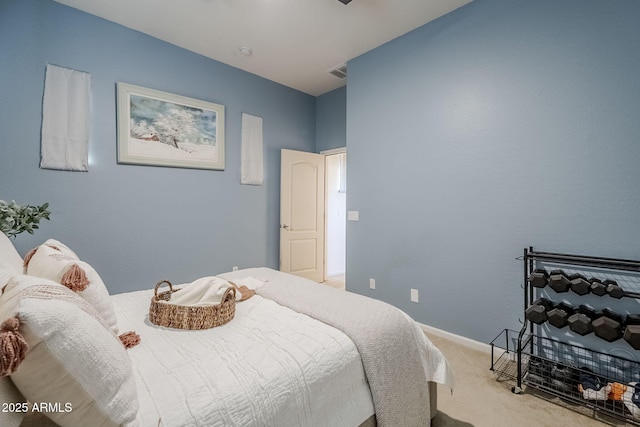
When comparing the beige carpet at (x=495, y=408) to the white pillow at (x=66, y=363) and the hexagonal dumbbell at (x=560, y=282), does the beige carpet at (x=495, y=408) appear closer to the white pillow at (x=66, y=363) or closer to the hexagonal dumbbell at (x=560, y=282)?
the hexagonal dumbbell at (x=560, y=282)

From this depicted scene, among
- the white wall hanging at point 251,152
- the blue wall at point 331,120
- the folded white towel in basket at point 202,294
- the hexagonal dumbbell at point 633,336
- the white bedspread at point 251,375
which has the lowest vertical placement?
the hexagonal dumbbell at point 633,336

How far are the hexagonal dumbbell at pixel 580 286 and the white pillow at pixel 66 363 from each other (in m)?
2.35

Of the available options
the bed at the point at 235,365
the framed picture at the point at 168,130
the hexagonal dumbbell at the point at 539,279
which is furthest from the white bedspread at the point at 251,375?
the framed picture at the point at 168,130

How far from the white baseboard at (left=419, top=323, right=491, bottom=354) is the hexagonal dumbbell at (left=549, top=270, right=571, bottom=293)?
804mm

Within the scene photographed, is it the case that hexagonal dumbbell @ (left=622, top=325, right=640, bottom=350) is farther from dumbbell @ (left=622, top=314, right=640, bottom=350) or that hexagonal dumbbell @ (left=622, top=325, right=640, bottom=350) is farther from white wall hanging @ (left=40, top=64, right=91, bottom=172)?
white wall hanging @ (left=40, top=64, right=91, bottom=172)

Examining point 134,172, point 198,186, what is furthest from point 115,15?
point 198,186

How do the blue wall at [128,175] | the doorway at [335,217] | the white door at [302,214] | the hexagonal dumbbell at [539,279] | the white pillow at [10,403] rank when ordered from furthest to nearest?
the doorway at [335,217], the white door at [302,214], the blue wall at [128,175], the hexagonal dumbbell at [539,279], the white pillow at [10,403]

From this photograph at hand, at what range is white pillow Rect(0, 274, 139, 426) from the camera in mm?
626

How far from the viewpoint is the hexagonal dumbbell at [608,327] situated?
1.60 m

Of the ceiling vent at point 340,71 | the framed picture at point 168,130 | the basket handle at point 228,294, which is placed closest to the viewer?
the basket handle at point 228,294

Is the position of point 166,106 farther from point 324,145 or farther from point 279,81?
point 324,145

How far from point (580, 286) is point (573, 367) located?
1.62ft

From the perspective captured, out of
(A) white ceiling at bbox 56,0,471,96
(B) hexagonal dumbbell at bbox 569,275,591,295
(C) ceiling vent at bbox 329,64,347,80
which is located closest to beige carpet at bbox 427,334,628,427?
(B) hexagonal dumbbell at bbox 569,275,591,295

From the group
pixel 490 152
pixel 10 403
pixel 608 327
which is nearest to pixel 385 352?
pixel 10 403
